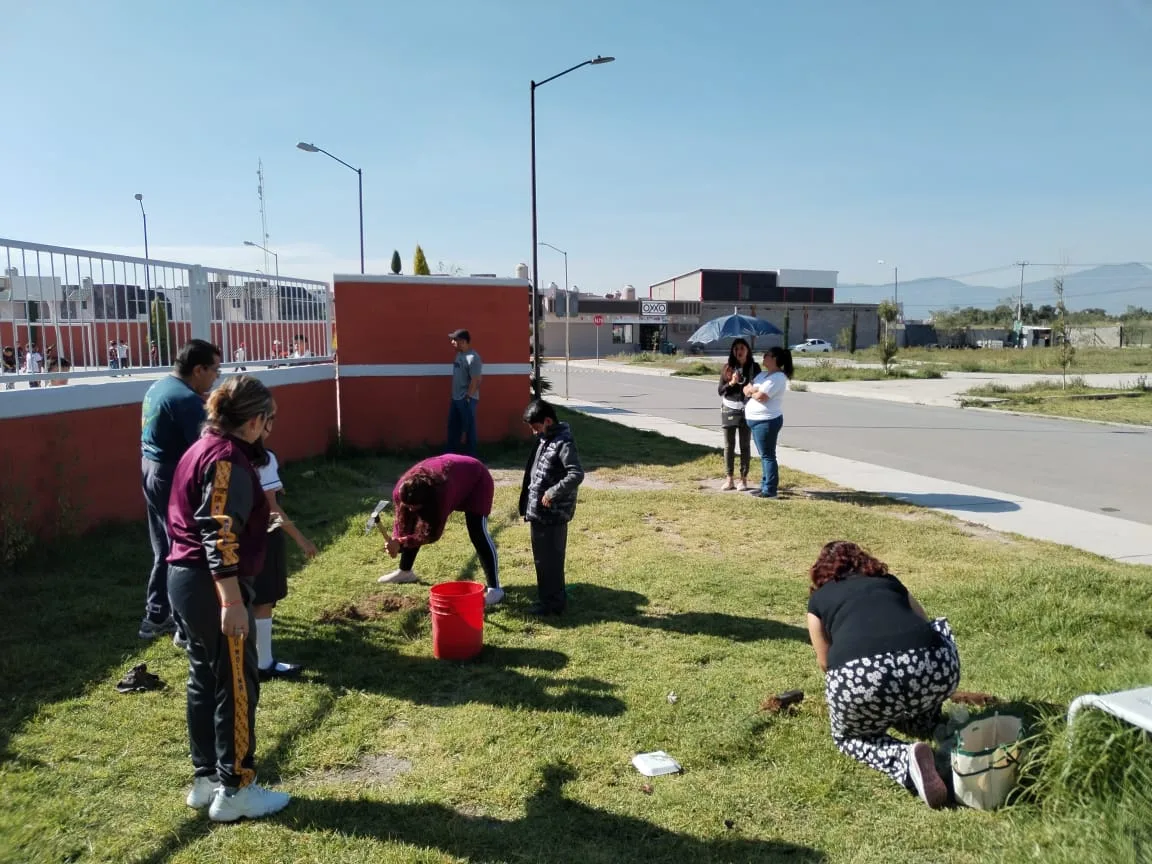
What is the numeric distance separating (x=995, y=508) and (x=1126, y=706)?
6.99 m

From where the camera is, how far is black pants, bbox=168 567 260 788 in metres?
3.31

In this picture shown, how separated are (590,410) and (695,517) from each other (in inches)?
511

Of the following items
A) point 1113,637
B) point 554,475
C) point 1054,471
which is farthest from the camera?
point 1054,471

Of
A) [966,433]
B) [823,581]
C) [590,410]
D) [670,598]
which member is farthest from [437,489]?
[590,410]

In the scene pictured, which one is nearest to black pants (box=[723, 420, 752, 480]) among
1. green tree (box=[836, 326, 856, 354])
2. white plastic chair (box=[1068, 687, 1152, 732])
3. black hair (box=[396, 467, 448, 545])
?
black hair (box=[396, 467, 448, 545])

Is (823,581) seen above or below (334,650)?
above

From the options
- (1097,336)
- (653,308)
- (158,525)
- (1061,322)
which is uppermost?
(653,308)

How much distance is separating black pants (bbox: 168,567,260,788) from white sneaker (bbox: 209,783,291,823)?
1.8 inches

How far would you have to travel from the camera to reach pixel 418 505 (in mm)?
5574

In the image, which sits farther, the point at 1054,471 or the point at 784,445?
the point at 784,445

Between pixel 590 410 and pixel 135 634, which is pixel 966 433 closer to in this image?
pixel 590 410

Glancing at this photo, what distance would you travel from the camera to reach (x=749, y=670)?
5008mm

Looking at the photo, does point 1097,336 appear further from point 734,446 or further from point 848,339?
point 734,446

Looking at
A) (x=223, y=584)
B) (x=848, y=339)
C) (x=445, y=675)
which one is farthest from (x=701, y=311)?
(x=223, y=584)
